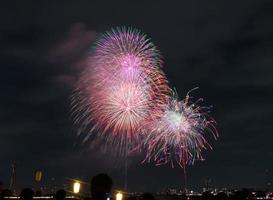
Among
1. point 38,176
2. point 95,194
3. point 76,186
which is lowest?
point 95,194

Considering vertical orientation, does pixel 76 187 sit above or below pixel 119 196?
above

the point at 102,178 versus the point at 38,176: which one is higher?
the point at 38,176

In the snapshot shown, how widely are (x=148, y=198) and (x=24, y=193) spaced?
375cm

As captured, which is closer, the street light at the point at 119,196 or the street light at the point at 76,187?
the street light at the point at 119,196

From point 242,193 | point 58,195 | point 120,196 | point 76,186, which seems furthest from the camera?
point 76,186

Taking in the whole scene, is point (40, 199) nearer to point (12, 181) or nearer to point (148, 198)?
point (148, 198)

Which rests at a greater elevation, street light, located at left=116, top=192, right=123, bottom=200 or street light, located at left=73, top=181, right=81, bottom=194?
street light, located at left=73, top=181, right=81, bottom=194

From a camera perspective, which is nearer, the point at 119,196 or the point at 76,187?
the point at 119,196

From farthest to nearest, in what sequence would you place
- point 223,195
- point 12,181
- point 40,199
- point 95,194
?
point 12,181, point 40,199, point 223,195, point 95,194

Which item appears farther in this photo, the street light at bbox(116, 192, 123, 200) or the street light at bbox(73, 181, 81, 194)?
the street light at bbox(73, 181, 81, 194)

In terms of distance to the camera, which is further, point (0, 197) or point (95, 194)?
point (0, 197)

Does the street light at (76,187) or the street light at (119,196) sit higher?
the street light at (76,187)

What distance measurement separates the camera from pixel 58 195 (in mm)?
13047

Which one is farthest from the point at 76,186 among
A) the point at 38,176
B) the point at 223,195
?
the point at 38,176
